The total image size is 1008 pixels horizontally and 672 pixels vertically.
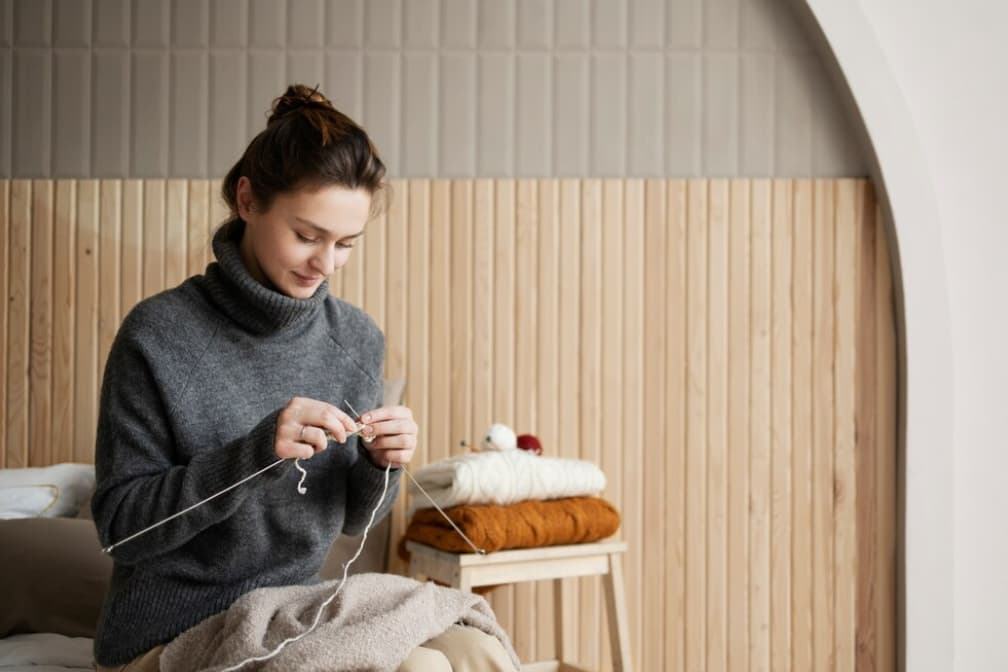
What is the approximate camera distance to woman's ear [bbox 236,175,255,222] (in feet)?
4.90

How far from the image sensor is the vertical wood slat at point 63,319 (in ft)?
8.16

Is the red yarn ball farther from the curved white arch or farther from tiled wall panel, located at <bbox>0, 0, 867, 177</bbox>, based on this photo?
the curved white arch

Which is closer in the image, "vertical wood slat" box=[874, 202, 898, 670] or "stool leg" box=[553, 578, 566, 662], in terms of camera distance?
"stool leg" box=[553, 578, 566, 662]

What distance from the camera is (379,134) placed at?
2.56 metres

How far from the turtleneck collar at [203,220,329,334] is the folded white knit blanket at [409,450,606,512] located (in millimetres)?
672

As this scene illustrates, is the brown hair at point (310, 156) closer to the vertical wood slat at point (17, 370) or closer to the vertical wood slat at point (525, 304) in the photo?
the vertical wood slat at point (525, 304)

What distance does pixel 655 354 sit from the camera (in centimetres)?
256

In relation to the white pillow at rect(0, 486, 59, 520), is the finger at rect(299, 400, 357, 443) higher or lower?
higher

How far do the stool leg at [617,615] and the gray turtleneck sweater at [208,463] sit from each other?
807 mm

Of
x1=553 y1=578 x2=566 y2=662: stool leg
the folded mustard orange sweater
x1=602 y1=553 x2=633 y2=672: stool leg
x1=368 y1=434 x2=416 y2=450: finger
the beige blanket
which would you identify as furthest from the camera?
x1=553 y1=578 x2=566 y2=662: stool leg

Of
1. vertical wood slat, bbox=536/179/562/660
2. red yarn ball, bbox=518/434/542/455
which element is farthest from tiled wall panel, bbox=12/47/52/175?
red yarn ball, bbox=518/434/542/455

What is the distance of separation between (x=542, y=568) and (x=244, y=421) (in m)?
0.86

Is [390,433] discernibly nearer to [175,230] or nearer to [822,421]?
[175,230]

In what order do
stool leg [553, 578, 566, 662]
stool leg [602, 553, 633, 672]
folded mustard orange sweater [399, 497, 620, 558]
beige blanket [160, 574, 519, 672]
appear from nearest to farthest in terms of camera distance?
beige blanket [160, 574, 519, 672] → folded mustard orange sweater [399, 497, 620, 558] → stool leg [602, 553, 633, 672] → stool leg [553, 578, 566, 662]
